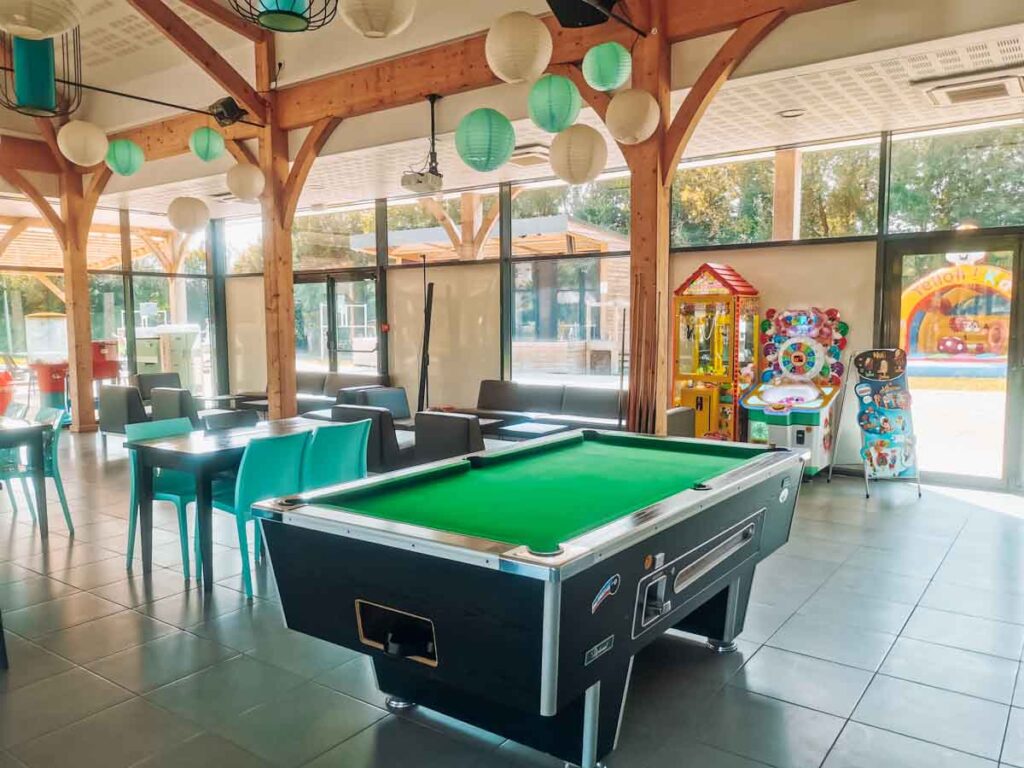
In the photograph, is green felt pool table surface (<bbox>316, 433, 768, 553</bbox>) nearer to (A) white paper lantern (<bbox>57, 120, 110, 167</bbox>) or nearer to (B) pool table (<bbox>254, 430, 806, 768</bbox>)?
(B) pool table (<bbox>254, 430, 806, 768</bbox>)

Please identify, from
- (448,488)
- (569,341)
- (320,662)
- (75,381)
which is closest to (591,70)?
(448,488)

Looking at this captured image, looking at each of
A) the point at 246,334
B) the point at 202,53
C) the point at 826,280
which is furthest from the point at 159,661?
the point at 246,334

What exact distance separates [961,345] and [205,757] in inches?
265

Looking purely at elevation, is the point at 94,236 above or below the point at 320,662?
above

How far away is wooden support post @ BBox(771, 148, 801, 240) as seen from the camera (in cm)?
730

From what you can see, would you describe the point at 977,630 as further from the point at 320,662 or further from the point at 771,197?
the point at 771,197

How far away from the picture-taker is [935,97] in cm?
558

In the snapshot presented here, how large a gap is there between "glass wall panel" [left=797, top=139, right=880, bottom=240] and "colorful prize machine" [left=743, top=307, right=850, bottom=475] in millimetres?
808

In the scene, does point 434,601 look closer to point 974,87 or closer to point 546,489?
point 546,489

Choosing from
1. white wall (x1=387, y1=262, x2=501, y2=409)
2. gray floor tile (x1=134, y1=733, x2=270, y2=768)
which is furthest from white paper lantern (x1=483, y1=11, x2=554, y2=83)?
white wall (x1=387, y1=262, x2=501, y2=409)

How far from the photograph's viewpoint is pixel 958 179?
258 inches

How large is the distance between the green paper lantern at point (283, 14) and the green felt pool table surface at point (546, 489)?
2198mm

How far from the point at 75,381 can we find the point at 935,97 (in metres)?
10.4

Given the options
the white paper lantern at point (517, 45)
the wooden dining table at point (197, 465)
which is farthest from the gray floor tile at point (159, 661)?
the white paper lantern at point (517, 45)
